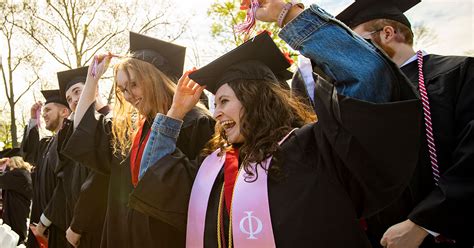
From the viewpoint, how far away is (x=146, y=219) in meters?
2.44

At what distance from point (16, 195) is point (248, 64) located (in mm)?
7124

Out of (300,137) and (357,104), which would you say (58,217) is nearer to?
(300,137)

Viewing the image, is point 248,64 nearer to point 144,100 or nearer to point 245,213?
point 245,213

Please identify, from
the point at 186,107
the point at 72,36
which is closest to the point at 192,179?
Result: the point at 186,107

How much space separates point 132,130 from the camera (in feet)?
→ 9.36

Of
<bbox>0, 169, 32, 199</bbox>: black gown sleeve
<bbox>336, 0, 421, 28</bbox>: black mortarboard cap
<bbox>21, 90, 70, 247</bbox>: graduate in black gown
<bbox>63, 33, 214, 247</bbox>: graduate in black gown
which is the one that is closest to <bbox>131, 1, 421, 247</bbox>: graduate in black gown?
<bbox>63, 33, 214, 247</bbox>: graduate in black gown

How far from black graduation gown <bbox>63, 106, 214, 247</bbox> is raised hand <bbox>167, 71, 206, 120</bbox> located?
14.7 inches

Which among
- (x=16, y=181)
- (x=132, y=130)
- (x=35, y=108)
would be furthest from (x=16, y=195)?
(x=132, y=130)

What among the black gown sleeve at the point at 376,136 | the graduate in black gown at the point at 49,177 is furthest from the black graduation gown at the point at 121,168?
the graduate in black gown at the point at 49,177

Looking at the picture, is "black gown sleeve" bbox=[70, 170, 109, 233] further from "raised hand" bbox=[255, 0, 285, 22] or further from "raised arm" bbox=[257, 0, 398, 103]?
"raised arm" bbox=[257, 0, 398, 103]

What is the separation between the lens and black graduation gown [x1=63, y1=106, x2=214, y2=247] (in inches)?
94.1

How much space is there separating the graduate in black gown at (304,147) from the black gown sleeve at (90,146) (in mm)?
1105

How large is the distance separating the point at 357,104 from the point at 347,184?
1.22 feet

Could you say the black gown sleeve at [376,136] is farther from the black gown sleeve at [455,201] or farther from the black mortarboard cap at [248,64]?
the black mortarboard cap at [248,64]
